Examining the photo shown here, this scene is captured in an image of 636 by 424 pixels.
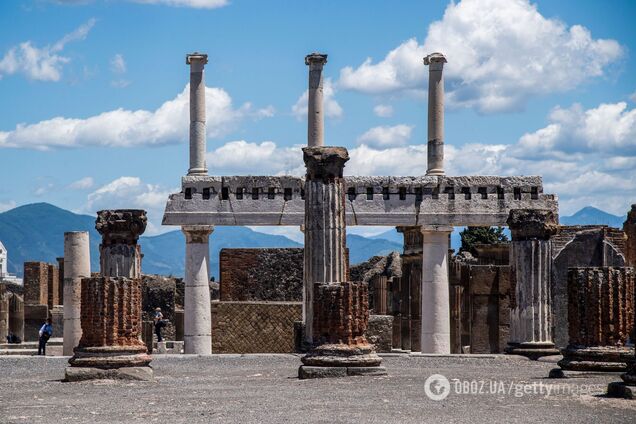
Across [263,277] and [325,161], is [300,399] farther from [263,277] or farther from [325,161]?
[263,277]

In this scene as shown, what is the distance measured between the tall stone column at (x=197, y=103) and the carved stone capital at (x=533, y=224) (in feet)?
26.8

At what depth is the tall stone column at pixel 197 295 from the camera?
28.9 meters

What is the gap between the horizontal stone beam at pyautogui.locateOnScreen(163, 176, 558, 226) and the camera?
28.6 metres

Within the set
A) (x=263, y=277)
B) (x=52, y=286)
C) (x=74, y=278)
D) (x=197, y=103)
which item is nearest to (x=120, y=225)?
(x=74, y=278)

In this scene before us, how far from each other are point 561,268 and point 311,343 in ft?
38.2

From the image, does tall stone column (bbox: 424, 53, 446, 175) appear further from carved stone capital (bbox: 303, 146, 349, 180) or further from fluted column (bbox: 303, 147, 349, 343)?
carved stone capital (bbox: 303, 146, 349, 180)

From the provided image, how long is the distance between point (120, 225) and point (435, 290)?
9776 millimetres

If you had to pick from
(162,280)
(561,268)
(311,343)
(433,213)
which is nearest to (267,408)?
(311,343)

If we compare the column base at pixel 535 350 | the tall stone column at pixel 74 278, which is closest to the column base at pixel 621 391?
the column base at pixel 535 350

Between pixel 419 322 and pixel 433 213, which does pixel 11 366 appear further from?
pixel 419 322

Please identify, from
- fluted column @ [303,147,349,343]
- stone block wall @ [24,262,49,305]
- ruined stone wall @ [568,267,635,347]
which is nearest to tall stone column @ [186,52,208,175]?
fluted column @ [303,147,349,343]

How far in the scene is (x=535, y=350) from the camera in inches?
969

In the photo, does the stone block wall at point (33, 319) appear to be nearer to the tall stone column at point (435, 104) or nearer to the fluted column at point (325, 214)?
the tall stone column at point (435, 104)

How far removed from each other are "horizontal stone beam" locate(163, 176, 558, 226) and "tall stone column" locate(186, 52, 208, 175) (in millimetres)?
1395
